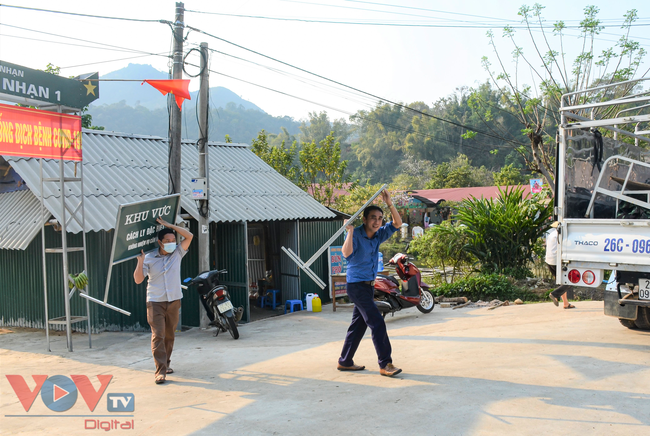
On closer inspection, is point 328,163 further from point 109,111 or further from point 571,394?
point 109,111

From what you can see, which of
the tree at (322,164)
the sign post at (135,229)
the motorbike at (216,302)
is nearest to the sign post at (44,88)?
the sign post at (135,229)

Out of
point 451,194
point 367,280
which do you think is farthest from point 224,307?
point 451,194

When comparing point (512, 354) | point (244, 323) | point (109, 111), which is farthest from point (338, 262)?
point (109, 111)

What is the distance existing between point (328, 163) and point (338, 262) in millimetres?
6473

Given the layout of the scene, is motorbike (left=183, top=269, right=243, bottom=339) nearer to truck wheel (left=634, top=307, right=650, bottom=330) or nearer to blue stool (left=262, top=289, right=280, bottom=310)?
blue stool (left=262, top=289, right=280, bottom=310)

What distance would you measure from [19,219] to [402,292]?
674cm

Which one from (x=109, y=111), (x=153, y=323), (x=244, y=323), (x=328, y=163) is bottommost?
(x=244, y=323)

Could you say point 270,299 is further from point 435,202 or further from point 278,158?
point 435,202

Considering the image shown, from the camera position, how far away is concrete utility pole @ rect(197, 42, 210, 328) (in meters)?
8.76

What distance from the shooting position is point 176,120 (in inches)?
340

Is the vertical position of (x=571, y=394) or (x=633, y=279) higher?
(x=633, y=279)

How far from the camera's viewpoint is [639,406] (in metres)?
4.14

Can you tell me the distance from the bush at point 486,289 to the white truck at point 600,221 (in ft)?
12.8

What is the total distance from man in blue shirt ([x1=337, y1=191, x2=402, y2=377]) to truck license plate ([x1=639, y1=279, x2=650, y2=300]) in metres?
2.89
